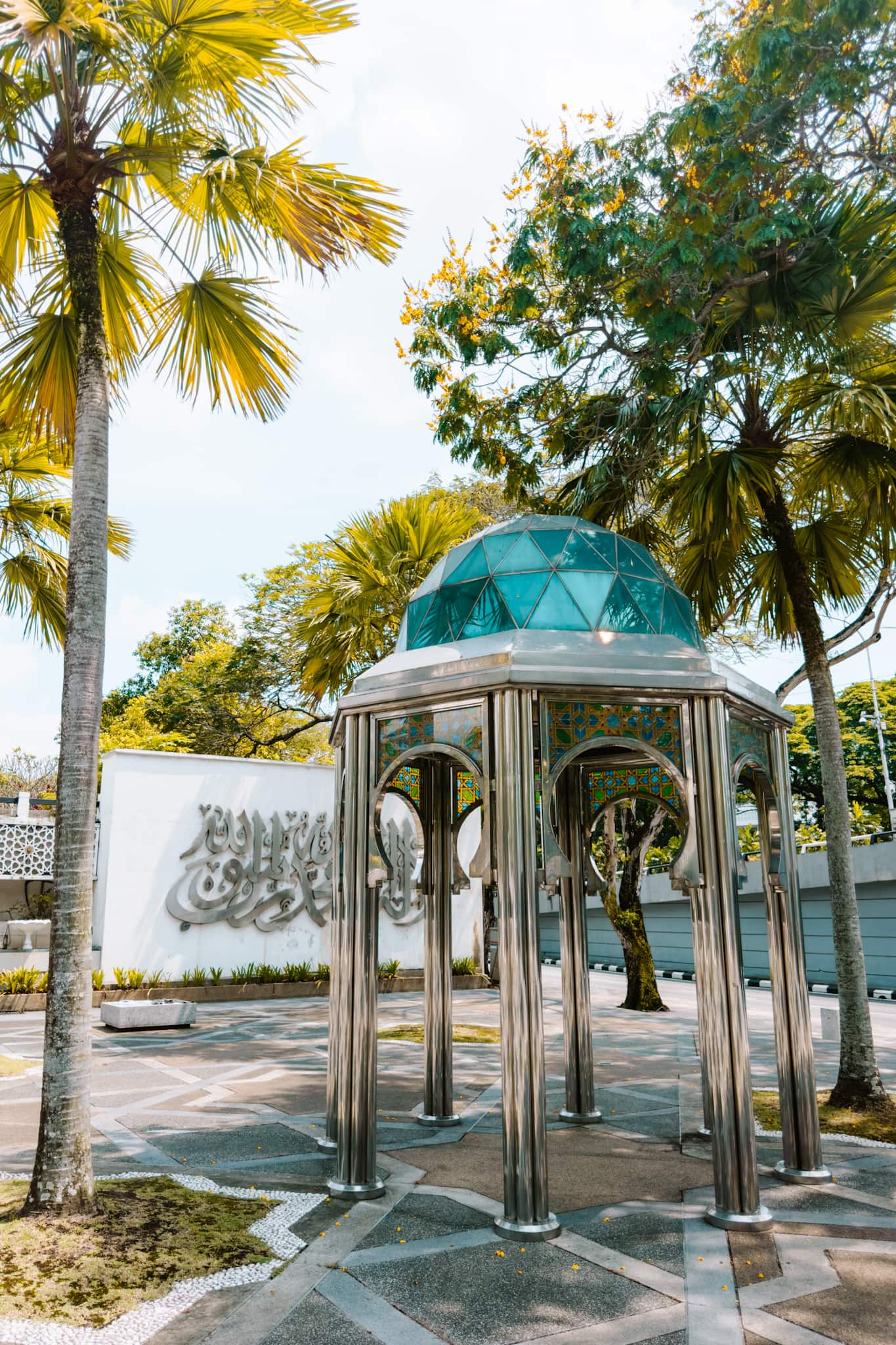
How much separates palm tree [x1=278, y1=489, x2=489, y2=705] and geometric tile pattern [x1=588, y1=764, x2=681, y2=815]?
5.62 metres

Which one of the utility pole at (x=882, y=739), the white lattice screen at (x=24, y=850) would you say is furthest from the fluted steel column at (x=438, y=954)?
the utility pole at (x=882, y=739)

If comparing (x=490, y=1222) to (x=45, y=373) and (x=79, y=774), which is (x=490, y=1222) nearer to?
(x=79, y=774)

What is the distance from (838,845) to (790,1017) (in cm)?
272

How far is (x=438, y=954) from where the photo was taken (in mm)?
8461

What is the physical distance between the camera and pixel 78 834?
563 cm

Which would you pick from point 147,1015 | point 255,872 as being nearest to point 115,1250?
point 147,1015

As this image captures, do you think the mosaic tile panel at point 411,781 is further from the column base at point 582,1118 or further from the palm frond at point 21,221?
the palm frond at point 21,221

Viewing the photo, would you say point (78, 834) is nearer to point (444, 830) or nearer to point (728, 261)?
point (444, 830)

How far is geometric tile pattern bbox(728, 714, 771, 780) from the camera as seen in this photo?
6.52 m

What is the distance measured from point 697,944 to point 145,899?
46.5 feet

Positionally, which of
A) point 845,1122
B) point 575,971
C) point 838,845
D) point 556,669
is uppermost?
point 556,669

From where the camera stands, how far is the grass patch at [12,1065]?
10500 millimetres

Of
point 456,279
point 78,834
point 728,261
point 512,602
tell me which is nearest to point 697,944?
point 512,602

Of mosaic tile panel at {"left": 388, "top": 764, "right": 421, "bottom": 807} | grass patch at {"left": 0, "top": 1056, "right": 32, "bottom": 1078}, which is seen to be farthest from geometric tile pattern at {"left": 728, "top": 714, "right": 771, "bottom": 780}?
grass patch at {"left": 0, "top": 1056, "right": 32, "bottom": 1078}
